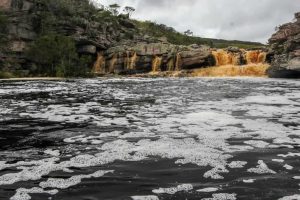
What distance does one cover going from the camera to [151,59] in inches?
2630

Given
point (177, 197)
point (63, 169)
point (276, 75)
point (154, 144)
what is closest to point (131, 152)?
point (154, 144)

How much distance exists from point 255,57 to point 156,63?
17213 mm

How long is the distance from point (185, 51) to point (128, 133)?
54839 mm

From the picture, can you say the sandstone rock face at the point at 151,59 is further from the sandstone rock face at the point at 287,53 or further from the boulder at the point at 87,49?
the sandstone rock face at the point at 287,53

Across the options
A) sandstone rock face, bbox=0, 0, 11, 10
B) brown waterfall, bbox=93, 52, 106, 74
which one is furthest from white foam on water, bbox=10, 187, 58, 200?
sandstone rock face, bbox=0, 0, 11, 10

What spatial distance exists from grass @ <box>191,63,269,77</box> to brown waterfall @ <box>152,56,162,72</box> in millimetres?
7669

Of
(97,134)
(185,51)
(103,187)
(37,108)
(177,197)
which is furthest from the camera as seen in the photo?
(185,51)

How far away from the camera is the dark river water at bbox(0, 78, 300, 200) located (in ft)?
21.4

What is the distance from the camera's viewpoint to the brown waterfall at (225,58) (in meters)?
61.5

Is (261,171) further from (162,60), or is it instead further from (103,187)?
(162,60)

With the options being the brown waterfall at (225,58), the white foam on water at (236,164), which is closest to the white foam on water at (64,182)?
the white foam on water at (236,164)

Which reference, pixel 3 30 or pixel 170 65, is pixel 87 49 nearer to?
pixel 3 30

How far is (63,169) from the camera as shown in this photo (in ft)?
25.5

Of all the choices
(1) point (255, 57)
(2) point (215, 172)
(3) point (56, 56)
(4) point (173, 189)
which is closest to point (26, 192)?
(4) point (173, 189)
